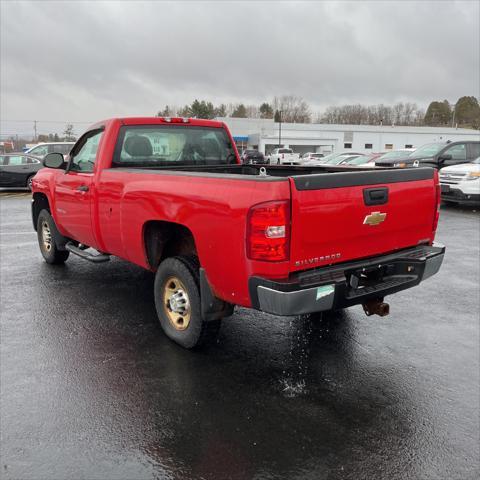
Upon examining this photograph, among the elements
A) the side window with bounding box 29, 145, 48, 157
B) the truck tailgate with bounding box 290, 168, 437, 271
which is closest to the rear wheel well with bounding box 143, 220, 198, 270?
the truck tailgate with bounding box 290, 168, 437, 271

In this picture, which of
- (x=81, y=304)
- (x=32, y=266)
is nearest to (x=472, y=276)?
(x=81, y=304)

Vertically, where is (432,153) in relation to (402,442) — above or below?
above

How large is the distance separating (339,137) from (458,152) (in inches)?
2320

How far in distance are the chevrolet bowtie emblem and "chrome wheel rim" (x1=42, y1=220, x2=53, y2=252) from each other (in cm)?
487

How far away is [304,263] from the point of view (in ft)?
10.0

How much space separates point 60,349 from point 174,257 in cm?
131

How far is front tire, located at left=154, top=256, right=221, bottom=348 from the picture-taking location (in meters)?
3.70

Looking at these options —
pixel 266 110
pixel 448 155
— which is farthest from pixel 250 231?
pixel 266 110

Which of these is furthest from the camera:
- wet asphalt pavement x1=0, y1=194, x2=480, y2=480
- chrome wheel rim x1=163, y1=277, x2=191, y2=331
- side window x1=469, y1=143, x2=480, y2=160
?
side window x1=469, y1=143, x2=480, y2=160

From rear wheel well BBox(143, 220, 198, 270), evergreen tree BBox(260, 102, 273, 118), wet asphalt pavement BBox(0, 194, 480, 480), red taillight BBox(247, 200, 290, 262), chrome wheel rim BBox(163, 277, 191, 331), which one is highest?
evergreen tree BBox(260, 102, 273, 118)

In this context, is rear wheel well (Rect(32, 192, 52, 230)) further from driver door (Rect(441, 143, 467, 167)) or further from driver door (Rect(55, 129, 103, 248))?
driver door (Rect(441, 143, 467, 167))

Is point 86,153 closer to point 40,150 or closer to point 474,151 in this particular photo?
point 474,151

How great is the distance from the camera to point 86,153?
5418 millimetres

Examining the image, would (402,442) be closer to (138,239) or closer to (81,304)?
(138,239)
